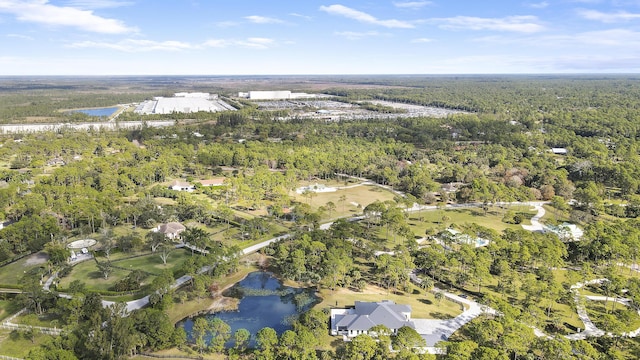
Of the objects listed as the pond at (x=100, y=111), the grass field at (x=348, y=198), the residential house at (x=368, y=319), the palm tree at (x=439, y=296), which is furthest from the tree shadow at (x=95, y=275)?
the pond at (x=100, y=111)

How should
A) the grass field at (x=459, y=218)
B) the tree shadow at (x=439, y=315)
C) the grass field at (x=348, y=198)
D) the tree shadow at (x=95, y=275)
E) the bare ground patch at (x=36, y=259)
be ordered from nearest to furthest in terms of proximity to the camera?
the tree shadow at (x=439, y=315) < the tree shadow at (x=95, y=275) < the bare ground patch at (x=36, y=259) < the grass field at (x=459, y=218) < the grass field at (x=348, y=198)

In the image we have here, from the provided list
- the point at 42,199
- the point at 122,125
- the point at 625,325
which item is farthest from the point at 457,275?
the point at 122,125

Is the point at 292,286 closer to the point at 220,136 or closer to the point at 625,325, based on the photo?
the point at 625,325

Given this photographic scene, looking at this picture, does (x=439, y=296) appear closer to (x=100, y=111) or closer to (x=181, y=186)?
(x=181, y=186)

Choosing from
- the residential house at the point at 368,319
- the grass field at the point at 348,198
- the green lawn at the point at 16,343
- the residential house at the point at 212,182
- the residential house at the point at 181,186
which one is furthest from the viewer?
the residential house at the point at 212,182

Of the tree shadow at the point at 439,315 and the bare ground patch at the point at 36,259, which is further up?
the bare ground patch at the point at 36,259

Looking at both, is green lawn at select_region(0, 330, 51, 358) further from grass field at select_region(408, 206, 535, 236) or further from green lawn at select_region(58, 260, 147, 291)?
grass field at select_region(408, 206, 535, 236)

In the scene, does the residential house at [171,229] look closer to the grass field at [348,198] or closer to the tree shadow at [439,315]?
the grass field at [348,198]

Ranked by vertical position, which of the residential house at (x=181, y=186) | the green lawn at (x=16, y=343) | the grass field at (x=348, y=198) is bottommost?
the green lawn at (x=16, y=343)
